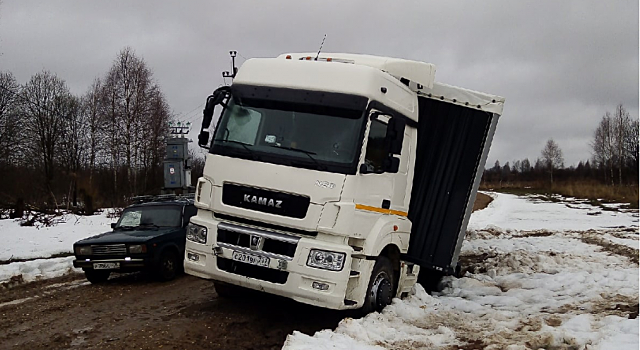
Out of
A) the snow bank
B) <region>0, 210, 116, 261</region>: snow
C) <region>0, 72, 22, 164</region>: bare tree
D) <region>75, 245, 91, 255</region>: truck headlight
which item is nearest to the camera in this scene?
<region>75, 245, 91, 255</region>: truck headlight

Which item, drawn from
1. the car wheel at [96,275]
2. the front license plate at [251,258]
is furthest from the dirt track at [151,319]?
the front license plate at [251,258]

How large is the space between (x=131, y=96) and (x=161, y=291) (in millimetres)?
34691

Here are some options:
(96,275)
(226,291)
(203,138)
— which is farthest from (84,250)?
(203,138)

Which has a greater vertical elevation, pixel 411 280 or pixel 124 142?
pixel 124 142

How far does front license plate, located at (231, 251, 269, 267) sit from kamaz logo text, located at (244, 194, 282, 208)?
2.12 feet

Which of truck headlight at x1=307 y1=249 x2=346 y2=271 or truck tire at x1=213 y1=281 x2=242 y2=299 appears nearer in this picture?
truck headlight at x1=307 y1=249 x2=346 y2=271

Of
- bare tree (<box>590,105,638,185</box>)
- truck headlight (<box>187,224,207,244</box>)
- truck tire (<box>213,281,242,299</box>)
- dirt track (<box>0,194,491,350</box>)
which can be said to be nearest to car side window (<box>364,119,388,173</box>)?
dirt track (<box>0,194,491,350</box>)

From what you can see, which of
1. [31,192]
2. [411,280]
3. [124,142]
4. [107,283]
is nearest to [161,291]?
[107,283]

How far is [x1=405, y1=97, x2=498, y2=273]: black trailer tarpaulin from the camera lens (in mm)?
8445

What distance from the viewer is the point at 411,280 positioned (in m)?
8.32

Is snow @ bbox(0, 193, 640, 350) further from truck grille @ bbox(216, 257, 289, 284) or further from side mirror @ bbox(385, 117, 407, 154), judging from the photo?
side mirror @ bbox(385, 117, 407, 154)

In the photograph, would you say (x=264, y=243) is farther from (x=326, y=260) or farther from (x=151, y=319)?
(x=151, y=319)

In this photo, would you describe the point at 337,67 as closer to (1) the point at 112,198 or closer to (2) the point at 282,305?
(2) the point at 282,305

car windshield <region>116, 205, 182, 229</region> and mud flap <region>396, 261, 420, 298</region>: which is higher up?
car windshield <region>116, 205, 182, 229</region>
